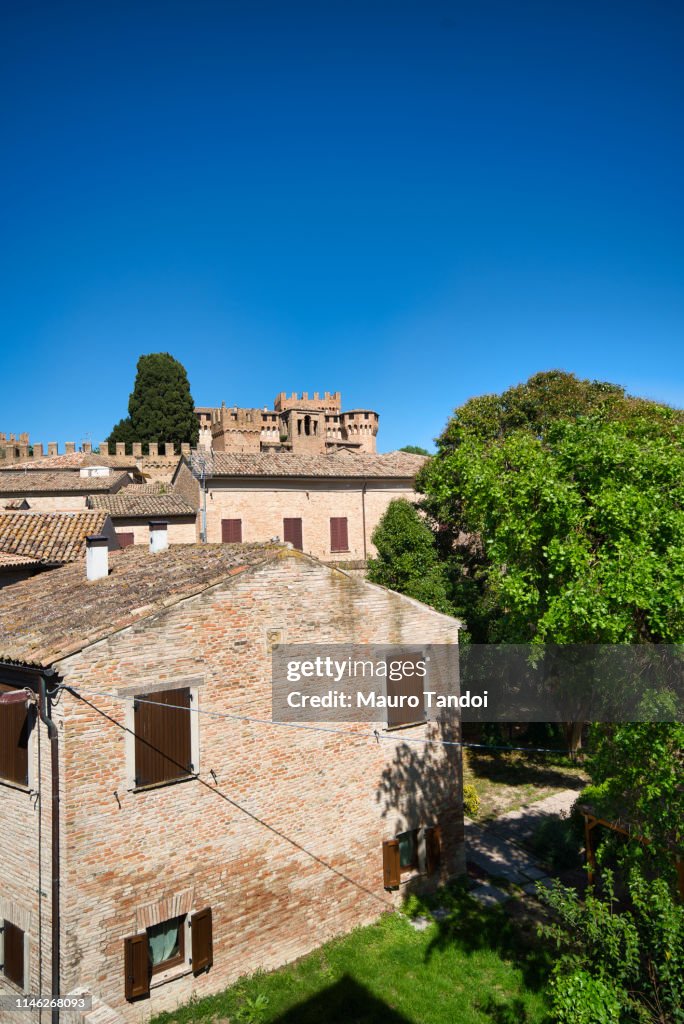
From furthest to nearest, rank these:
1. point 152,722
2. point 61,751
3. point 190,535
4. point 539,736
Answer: point 190,535, point 539,736, point 152,722, point 61,751

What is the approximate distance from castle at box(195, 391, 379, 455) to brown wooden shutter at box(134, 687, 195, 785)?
125 feet

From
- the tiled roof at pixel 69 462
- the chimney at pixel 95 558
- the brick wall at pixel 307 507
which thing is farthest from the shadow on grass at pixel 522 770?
the tiled roof at pixel 69 462

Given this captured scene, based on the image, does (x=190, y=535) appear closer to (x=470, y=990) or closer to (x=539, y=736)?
(x=539, y=736)

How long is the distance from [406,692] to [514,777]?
389 inches

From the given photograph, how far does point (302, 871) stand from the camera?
1079 centimetres

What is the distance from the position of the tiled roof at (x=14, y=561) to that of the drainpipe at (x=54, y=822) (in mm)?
6547

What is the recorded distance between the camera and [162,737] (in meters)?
9.30

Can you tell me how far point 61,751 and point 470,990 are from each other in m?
7.49

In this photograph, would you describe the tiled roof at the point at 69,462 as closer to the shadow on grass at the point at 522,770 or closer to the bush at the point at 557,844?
the shadow on grass at the point at 522,770

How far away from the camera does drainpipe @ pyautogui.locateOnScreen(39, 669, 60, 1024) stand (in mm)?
8312

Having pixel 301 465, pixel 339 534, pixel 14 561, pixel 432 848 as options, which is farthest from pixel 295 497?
pixel 432 848

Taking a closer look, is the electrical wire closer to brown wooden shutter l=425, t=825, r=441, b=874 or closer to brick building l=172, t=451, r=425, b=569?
brown wooden shutter l=425, t=825, r=441, b=874

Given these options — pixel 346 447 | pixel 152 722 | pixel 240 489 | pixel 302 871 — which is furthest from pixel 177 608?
pixel 346 447

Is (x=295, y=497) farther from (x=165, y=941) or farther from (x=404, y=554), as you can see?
(x=165, y=941)
